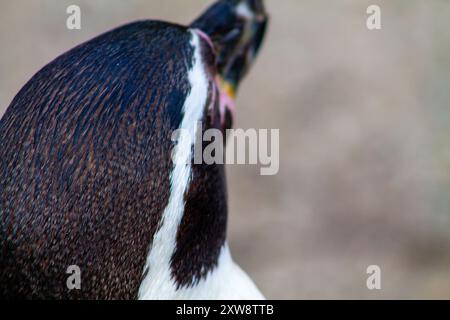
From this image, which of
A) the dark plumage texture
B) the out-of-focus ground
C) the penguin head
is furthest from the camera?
the out-of-focus ground

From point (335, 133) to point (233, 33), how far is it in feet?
4.64

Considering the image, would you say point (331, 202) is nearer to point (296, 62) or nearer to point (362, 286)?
point (362, 286)

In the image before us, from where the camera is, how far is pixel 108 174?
0.78m

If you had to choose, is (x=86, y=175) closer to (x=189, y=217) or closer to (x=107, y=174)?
(x=107, y=174)

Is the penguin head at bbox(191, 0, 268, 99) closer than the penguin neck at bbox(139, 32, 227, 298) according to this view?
No

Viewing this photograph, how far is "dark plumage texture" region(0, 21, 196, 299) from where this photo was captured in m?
0.77

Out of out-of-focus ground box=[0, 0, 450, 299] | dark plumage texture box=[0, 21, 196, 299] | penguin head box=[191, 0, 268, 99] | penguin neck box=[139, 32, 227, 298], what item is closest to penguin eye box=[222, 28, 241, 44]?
penguin head box=[191, 0, 268, 99]

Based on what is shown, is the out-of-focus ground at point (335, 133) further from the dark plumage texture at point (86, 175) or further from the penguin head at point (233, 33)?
the dark plumage texture at point (86, 175)

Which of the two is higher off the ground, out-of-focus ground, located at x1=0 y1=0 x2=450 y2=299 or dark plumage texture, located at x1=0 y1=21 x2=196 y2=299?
dark plumage texture, located at x1=0 y1=21 x2=196 y2=299

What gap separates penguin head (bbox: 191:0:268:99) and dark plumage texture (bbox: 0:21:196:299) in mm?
192

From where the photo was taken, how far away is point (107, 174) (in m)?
0.78

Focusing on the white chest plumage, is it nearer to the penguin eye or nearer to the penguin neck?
the penguin neck
